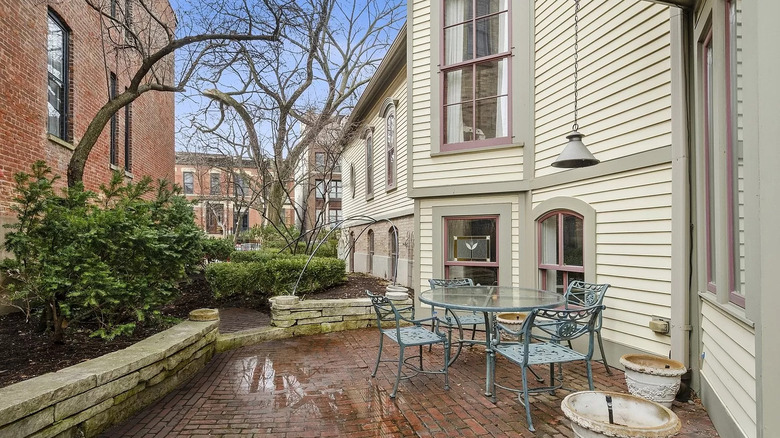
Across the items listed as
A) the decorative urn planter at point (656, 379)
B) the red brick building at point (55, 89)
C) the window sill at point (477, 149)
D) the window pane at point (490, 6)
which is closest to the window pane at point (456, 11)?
the window pane at point (490, 6)

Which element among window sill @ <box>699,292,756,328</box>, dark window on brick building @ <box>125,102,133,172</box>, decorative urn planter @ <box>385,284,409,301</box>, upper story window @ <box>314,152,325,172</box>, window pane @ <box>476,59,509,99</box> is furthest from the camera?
upper story window @ <box>314,152,325,172</box>

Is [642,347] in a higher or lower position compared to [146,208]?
lower

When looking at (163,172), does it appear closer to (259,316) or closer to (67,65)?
(67,65)

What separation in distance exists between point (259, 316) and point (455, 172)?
168 inches

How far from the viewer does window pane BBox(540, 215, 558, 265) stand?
6000 millimetres

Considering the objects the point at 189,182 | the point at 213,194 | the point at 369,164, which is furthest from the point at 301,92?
the point at 189,182

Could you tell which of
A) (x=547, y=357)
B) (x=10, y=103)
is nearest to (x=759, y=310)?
(x=547, y=357)


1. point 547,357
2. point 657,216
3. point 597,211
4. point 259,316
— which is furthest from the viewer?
point 259,316

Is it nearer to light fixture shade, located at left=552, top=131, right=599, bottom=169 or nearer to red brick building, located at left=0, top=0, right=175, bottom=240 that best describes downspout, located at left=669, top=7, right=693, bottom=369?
light fixture shade, located at left=552, top=131, right=599, bottom=169

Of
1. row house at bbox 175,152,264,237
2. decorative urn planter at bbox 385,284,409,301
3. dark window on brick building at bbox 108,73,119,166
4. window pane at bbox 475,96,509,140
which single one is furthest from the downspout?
row house at bbox 175,152,264,237

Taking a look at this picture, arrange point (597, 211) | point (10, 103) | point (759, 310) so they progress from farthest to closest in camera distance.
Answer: point (10, 103), point (597, 211), point (759, 310)

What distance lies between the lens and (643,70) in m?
4.61

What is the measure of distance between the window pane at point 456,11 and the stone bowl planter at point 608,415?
20.4ft

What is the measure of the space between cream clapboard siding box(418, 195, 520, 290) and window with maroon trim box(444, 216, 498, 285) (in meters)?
0.19
